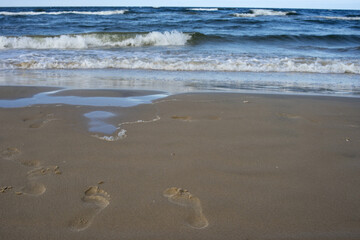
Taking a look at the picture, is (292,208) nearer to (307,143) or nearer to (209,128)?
(307,143)

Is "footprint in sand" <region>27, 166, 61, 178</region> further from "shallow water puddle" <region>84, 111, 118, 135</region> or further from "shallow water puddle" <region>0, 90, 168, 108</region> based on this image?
"shallow water puddle" <region>0, 90, 168, 108</region>

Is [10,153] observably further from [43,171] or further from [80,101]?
[80,101]

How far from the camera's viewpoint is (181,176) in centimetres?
181

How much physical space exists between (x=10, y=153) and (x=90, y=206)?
0.90 metres

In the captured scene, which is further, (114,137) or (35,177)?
(114,137)

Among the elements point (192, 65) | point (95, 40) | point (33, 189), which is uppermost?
point (95, 40)

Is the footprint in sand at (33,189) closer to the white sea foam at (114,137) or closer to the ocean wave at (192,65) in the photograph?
the white sea foam at (114,137)

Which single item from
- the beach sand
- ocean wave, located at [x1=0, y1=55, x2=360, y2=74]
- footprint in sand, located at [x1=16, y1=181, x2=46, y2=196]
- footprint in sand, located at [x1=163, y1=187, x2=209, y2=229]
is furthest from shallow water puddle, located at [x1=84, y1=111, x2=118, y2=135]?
ocean wave, located at [x1=0, y1=55, x2=360, y2=74]

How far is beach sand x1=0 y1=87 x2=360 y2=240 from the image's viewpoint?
4.53 feet

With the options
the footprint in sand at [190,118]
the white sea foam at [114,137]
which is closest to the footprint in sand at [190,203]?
the white sea foam at [114,137]

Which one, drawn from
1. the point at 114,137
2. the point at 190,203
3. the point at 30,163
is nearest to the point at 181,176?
the point at 190,203

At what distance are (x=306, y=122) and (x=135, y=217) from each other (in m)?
1.96

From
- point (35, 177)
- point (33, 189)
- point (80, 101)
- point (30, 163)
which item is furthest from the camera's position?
point (80, 101)

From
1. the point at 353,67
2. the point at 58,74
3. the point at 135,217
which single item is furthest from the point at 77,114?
the point at 353,67
